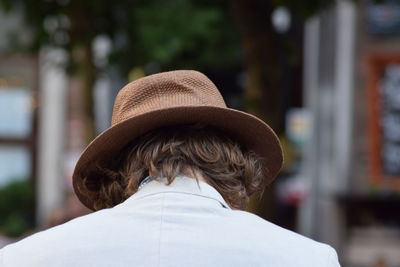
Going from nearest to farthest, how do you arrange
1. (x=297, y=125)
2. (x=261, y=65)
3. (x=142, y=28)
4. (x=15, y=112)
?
(x=261, y=65) < (x=142, y=28) < (x=297, y=125) < (x=15, y=112)

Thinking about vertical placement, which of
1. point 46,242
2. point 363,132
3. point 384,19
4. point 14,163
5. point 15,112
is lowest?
point 14,163

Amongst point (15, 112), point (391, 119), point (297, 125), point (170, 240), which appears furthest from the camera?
point (15, 112)

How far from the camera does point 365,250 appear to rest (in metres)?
9.64

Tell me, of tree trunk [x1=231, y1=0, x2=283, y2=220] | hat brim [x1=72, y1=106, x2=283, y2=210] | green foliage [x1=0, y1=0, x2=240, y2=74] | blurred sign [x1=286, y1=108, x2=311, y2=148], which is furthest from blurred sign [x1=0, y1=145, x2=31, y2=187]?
hat brim [x1=72, y1=106, x2=283, y2=210]

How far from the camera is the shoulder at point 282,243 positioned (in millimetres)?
1948

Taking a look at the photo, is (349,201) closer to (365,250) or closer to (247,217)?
(365,250)

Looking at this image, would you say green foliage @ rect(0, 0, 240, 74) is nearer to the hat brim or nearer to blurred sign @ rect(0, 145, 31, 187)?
the hat brim

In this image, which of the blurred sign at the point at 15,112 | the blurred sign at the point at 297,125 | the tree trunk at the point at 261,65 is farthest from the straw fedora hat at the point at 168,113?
the blurred sign at the point at 15,112

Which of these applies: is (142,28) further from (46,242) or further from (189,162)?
(46,242)

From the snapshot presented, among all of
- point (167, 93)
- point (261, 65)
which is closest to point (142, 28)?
point (261, 65)

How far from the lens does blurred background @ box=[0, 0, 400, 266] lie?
613cm

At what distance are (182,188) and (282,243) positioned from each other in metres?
0.23

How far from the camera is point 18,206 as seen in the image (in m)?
13.3

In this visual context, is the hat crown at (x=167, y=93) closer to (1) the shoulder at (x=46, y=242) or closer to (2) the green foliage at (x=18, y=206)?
(1) the shoulder at (x=46, y=242)
